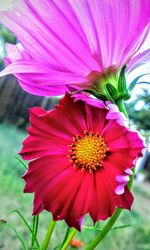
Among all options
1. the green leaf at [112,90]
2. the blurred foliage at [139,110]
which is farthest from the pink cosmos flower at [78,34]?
the blurred foliage at [139,110]

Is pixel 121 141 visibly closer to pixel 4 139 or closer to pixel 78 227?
pixel 78 227

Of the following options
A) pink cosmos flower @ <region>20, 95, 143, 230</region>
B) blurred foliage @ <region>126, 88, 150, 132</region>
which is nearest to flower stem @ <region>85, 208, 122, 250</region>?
pink cosmos flower @ <region>20, 95, 143, 230</region>

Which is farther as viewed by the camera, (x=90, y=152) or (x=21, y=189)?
(x=21, y=189)

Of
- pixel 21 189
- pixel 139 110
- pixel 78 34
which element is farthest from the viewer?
pixel 21 189

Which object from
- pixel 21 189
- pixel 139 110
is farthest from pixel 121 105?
pixel 21 189

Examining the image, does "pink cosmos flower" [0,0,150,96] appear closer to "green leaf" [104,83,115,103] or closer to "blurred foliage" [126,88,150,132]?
"green leaf" [104,83,115,103]

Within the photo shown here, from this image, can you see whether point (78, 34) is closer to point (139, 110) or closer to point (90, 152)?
point (90, 152)

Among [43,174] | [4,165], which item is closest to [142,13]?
[43,174]
